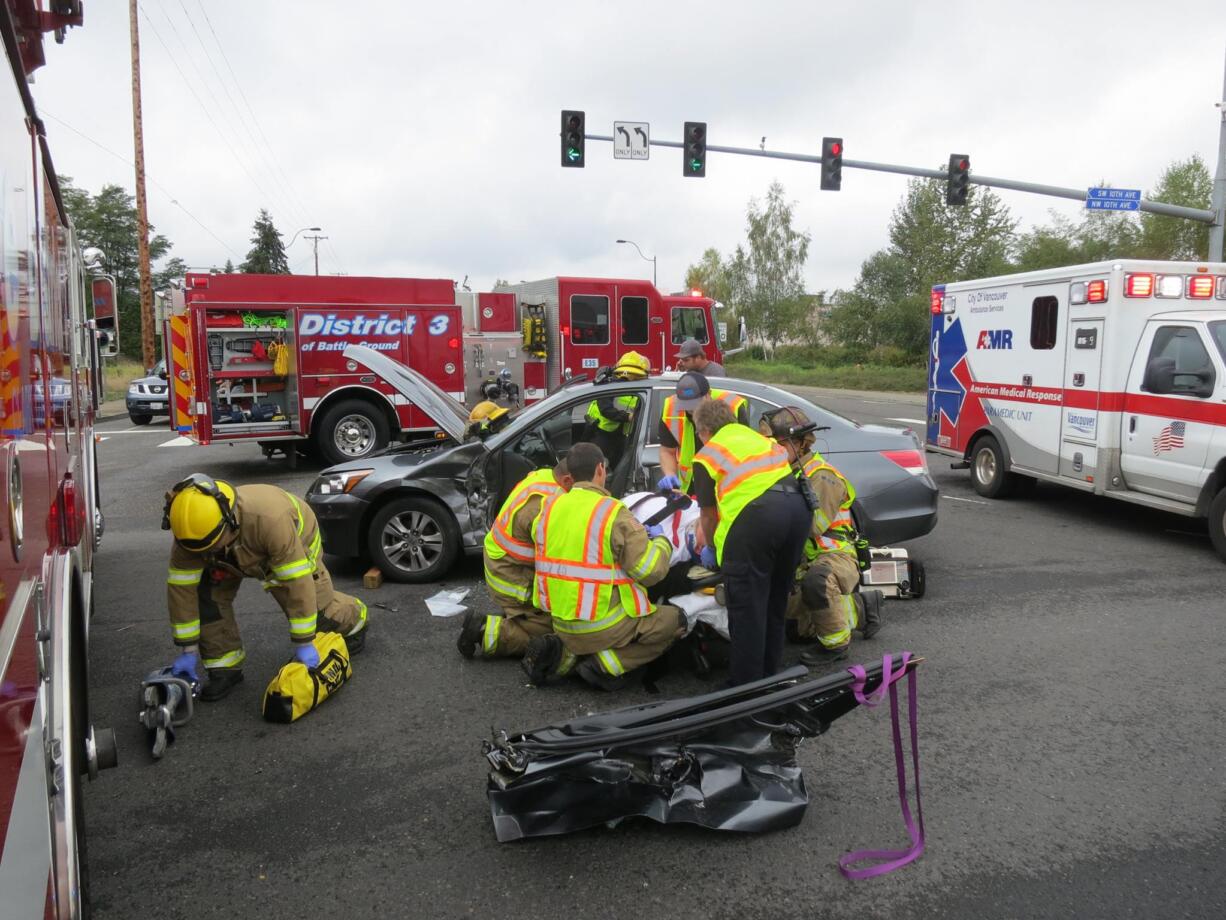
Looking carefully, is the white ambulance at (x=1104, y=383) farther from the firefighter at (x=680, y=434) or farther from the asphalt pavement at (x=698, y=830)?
the firefighter at (x=680, y=434)

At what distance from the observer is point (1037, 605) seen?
5934 mm

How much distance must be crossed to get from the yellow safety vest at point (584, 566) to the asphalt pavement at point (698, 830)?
1.43 ft

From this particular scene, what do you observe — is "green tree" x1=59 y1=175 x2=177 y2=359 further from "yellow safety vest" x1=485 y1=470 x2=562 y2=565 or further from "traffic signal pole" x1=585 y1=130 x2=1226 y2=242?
"yellow safety vest" x1=485 y1=470 x2=562 y2=565

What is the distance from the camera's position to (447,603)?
598 cm

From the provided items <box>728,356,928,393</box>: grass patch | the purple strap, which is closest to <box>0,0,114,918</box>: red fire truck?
the purple strap

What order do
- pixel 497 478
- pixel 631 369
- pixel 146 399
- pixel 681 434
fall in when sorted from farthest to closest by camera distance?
pixel 146 399, pixel 631 369, pixel 497 478, pixel 681 434

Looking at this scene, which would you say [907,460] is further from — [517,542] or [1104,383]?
[517,542]

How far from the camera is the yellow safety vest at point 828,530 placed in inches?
202

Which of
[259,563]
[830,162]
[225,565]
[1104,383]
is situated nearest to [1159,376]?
[1104,383]

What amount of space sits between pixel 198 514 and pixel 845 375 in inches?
1460

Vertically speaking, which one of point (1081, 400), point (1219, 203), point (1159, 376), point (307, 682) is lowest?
point (307, 682)

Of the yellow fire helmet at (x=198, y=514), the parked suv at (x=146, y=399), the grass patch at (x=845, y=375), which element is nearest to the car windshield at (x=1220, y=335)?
the yellow fire helmet at (x=198, y=514)

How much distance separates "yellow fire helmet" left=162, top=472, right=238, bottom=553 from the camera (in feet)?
12.7

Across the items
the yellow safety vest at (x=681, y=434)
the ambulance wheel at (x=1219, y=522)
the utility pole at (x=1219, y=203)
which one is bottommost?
the ambulance wheel at (x=1219, y=522)
